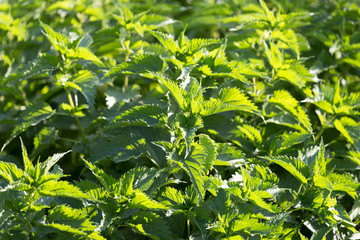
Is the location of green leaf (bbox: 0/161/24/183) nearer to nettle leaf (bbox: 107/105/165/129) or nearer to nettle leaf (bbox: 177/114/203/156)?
nettle leaf (bbox: 107/105/165/129)

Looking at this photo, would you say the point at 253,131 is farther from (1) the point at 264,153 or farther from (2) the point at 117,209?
(2) the point at 117,209

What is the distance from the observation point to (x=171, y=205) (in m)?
1.77

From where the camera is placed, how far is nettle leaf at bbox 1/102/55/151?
2.19 meters

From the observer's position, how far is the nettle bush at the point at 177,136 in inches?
66.3

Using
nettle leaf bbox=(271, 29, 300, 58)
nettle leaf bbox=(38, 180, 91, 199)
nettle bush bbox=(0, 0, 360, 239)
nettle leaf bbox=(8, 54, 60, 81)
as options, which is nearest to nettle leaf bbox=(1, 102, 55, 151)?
nettle bush bbox=(0, 0, 360, 239)

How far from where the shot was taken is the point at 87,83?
7.23 ft

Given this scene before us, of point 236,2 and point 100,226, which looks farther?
point 236,2

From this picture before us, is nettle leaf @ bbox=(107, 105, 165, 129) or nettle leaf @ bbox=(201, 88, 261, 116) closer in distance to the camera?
nettle leaf @ bbox=(201, 88, 261, 116)

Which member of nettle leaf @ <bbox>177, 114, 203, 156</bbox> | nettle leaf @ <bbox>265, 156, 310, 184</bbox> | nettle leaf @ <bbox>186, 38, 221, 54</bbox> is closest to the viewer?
nettle leaf @ <bbox>177, 114, 203, 156</bbox>

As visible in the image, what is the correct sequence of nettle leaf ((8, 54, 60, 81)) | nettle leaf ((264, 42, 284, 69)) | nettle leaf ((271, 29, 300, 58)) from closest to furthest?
1. nettle leaf ((8, 54, 60, 81))
2. nettle leaf ((264, 42, 284, 69))
3. nettle leaf ((271, 29, 300, 58))

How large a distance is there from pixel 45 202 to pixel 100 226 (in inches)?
11.2

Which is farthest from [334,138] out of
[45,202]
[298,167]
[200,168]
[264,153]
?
[45,202]

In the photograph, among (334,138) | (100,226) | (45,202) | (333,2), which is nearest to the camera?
(100,226)

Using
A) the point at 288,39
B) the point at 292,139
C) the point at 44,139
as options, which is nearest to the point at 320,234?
the point at 292,139
